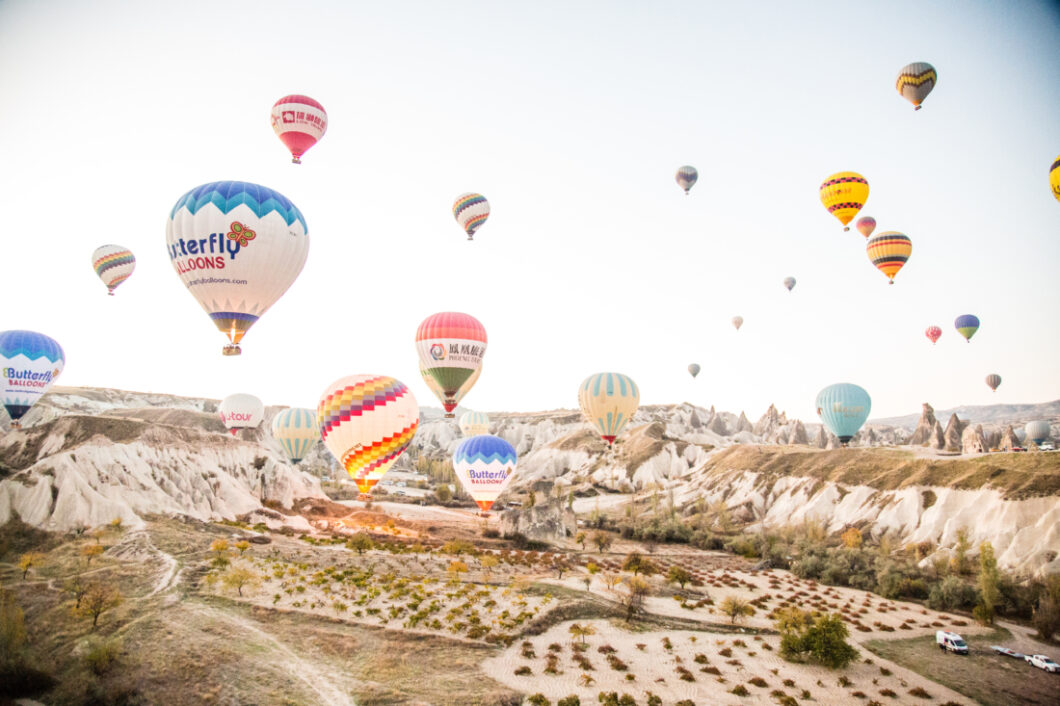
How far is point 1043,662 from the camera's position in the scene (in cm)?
2127

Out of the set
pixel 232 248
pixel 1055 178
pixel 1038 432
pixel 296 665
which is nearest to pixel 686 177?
pixel 1055 178

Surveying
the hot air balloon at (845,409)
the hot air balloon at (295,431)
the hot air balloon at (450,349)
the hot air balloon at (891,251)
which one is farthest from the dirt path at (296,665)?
the hot air balloon at (845,409)

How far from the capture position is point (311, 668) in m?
18.3

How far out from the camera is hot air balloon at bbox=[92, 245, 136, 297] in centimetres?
4134

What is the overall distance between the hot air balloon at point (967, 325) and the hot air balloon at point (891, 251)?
25212 mm

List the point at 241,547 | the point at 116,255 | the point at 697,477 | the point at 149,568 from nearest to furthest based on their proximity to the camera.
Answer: the point at 149,568, the point at 241,547, the point at 116,255, the point at 697,477

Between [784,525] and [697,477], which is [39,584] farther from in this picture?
[697,477]

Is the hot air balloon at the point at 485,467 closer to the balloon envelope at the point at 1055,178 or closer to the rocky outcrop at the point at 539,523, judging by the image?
the rocky outcrop at the point at 539,523

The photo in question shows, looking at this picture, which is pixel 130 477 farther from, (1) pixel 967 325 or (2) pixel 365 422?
(1) pixel 967 325

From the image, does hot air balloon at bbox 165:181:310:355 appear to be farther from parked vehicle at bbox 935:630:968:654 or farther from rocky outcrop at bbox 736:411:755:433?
rocky outcrop at bbox 736:411:755:433

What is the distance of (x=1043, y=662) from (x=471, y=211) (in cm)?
3421

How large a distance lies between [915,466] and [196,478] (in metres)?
53.3

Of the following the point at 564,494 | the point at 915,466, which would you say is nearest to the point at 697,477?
the point at 564,494

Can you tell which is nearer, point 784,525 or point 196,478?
point 196,478
